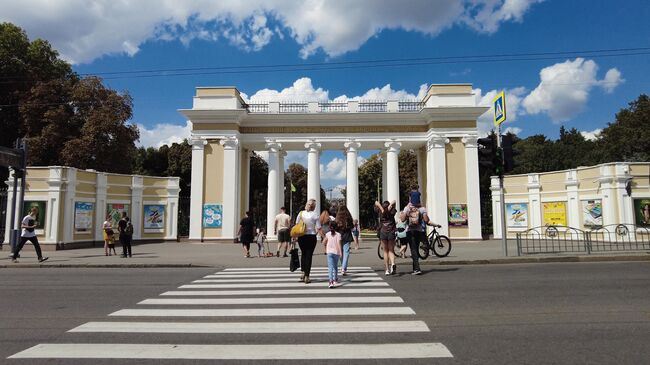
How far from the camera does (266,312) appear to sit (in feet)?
21.5

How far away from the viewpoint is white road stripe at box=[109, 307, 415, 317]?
6391mm

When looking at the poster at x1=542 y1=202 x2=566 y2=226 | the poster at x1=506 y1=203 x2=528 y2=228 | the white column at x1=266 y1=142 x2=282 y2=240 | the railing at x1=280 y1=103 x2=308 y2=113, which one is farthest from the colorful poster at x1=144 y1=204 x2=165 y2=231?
the poster at x1=542 y1=202 x2=566 y2=226

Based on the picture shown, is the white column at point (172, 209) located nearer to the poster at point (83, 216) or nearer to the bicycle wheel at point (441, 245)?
the poster at point (83, 216)

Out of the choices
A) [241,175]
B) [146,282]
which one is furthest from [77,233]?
[146,282]

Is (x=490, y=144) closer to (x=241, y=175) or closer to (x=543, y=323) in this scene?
(x=543, y=323)

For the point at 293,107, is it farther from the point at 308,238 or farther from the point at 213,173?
the point at 308,238

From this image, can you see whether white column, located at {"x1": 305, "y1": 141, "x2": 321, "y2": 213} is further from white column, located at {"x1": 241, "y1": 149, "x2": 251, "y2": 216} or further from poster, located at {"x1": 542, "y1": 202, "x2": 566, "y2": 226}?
poster, located at {"x1": 542, "y1": 202, "x2": 566, "y2": 226}

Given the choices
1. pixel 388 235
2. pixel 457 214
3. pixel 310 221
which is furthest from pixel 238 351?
pixel 457 214

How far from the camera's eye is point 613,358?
4.25m

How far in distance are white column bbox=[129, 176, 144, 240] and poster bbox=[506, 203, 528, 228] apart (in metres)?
24.3

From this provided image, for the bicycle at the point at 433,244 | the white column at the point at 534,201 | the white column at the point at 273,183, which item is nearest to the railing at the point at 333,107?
the white column at the point at 273,183

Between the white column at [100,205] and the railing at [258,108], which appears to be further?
the railing at [258,108]

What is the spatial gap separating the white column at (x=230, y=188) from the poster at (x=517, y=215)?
18515 millimetres

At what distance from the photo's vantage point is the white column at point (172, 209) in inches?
1061
